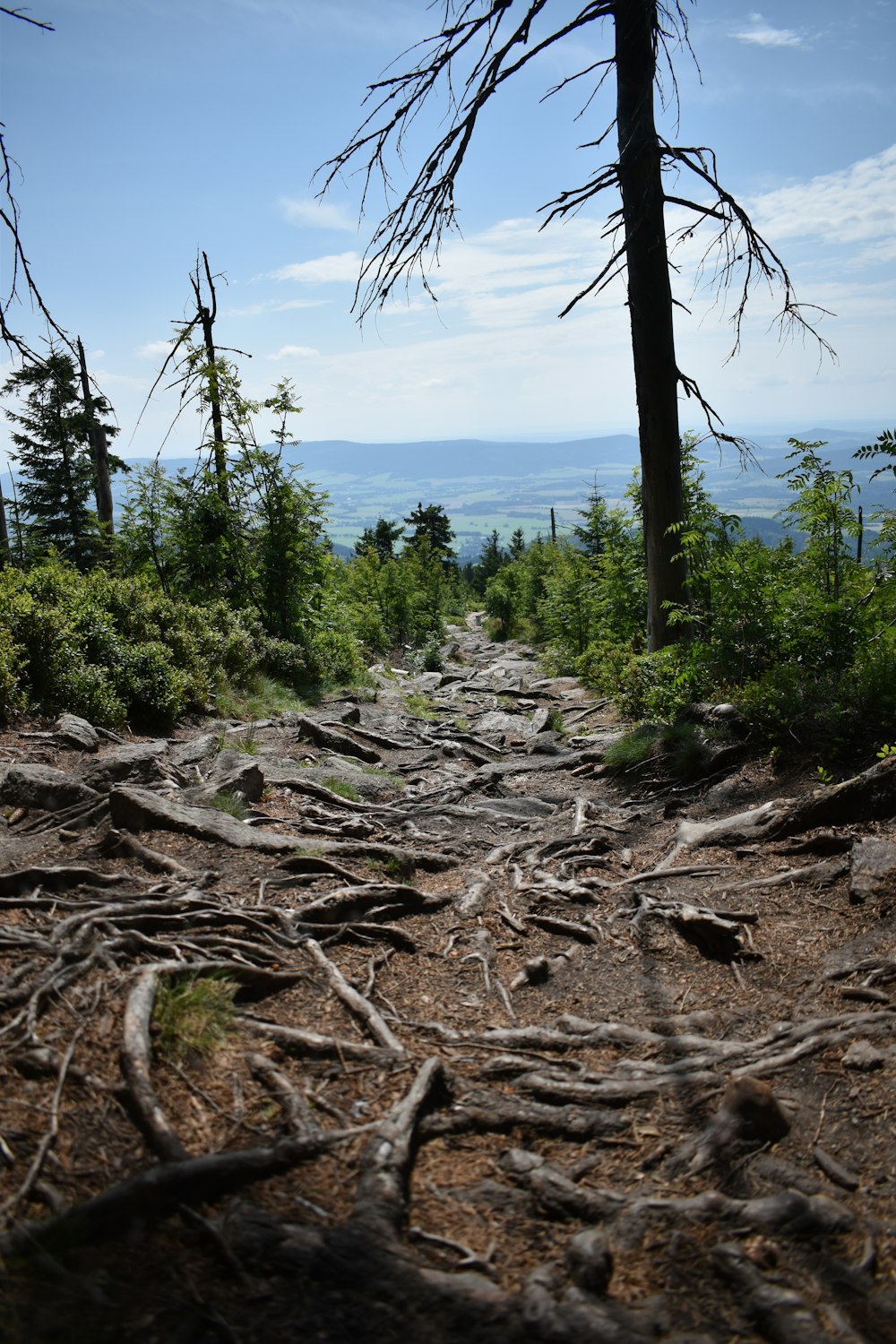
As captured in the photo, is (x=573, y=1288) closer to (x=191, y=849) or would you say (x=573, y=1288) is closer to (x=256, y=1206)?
(x=256, y=1206)

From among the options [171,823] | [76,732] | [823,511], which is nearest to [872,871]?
[823,511]

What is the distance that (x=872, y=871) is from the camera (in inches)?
182

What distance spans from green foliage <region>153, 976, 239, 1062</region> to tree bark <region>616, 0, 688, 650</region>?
21.1ft

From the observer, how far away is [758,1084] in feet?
9.85

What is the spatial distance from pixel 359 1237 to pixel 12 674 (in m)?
7.78

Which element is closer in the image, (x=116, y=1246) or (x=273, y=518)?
(x=116, y=1246)

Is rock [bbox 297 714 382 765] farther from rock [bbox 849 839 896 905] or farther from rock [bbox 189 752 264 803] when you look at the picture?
rock [bbox 849 839 896 905]

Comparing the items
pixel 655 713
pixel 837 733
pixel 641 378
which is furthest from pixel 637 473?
pixel 837 733

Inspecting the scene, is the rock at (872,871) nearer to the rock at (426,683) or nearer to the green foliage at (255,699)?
the green foliage at (255,699)

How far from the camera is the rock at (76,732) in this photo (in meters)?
8.12

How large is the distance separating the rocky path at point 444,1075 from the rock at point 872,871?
2 cm

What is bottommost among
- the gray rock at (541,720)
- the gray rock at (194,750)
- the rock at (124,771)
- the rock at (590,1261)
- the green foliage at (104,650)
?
the gray rock at (541,720)

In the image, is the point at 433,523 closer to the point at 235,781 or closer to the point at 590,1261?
the point at 235,781

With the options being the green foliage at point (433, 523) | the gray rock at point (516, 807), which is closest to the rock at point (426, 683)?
the gray rock at point (516, 807)
